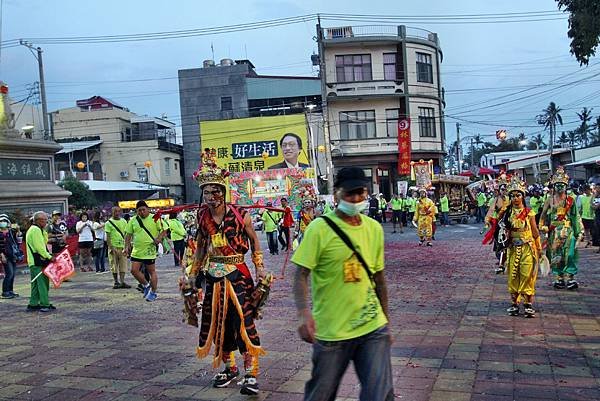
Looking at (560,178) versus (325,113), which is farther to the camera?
(325,113)

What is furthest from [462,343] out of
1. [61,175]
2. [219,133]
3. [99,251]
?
[61,175]

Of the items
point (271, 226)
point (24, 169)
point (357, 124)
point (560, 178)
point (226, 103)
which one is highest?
point (226, 103)

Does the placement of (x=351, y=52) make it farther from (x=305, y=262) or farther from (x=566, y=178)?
(x=305, y=262)

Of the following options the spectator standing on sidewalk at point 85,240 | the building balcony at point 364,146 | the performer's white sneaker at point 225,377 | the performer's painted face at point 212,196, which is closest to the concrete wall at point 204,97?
the building balcony at point 364,146

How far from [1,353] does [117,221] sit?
6094 mm

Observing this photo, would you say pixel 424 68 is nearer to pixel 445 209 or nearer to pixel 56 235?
pixel 445 209

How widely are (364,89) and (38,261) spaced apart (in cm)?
3088

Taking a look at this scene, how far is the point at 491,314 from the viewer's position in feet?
26.3

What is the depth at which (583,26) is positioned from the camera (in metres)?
9.20

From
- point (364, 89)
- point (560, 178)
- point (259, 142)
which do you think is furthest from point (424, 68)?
point (560, 178)

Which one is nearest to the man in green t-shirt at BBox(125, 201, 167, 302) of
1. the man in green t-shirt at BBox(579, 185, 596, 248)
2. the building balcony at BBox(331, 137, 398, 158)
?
the man in green t-shirt at BBox(579, 185, 596, 248)

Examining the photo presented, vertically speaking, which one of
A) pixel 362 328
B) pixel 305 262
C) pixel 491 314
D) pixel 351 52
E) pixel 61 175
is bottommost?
pixel 491 314

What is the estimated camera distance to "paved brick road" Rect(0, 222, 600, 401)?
16.9 feet

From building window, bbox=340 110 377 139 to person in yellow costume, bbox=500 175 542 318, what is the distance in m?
30.9
